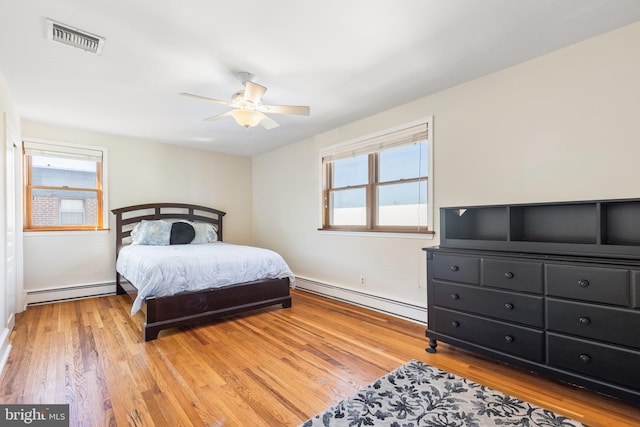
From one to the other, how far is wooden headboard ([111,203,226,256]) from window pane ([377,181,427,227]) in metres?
3.12

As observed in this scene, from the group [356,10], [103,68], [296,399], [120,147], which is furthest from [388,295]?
[120,147]

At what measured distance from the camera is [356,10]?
181cm

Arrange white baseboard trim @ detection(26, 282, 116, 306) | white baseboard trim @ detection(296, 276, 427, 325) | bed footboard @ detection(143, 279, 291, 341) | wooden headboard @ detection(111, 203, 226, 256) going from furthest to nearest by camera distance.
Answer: wooden headboard @ detection(111, 203, 226, 256) < white baseboard trim @ detection(26, 282, 116, 306) < white baseboard trim @ detection(296, 276, 427, 325) < bed footboard @ detection(143, 279, 291, 341)

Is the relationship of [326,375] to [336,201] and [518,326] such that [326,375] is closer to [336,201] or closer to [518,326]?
[518,326]

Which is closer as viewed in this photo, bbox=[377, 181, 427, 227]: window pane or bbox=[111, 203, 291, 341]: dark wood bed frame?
bbox=[111, 203, 291, 341]: dark wood bed frame

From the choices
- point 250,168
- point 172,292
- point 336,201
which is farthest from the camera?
point 250,168

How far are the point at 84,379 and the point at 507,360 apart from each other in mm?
2991

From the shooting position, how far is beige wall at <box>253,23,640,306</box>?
2.04m

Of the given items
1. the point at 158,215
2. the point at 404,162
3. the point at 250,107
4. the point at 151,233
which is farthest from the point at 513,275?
the point at 158,215

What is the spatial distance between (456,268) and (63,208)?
16.6 feet

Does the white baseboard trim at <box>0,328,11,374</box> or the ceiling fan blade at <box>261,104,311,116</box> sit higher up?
the ceiling fan blade at <box>261,104,311,116</box>

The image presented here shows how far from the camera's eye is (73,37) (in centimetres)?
204

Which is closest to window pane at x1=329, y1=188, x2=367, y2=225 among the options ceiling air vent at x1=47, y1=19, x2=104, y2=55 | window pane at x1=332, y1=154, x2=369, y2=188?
window pane at x1=332, y1=154, x2=369, y2=188

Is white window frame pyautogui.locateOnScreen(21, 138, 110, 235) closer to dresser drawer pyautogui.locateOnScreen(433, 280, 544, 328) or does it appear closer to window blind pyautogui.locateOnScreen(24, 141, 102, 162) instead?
window blind pyautogui.locateOnScreen(24, 141, 102, 162)
